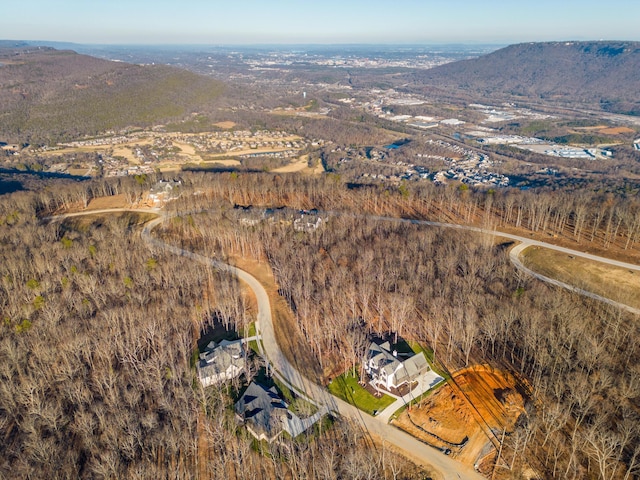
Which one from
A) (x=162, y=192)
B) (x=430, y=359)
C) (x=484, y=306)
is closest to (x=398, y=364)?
(x=430, y=359)

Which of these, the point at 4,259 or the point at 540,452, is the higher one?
the point at 4,259

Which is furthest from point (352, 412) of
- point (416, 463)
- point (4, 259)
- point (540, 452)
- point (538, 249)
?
point (4, 259)

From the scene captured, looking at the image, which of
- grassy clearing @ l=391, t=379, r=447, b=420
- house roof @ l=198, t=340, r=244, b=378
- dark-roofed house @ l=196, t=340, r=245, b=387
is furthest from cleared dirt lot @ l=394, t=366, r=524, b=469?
house roof @ l=198, t=340, r=244, b=378

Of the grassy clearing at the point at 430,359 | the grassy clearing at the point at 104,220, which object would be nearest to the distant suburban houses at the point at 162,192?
the grassy clearing at the point at 104,220

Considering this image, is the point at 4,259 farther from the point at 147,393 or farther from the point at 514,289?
the point at 514,289

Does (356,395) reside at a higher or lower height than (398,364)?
lower

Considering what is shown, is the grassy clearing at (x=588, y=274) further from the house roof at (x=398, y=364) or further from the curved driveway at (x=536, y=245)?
A: the house roof at (x=398, y=364)

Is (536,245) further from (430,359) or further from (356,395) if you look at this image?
(356,395)
